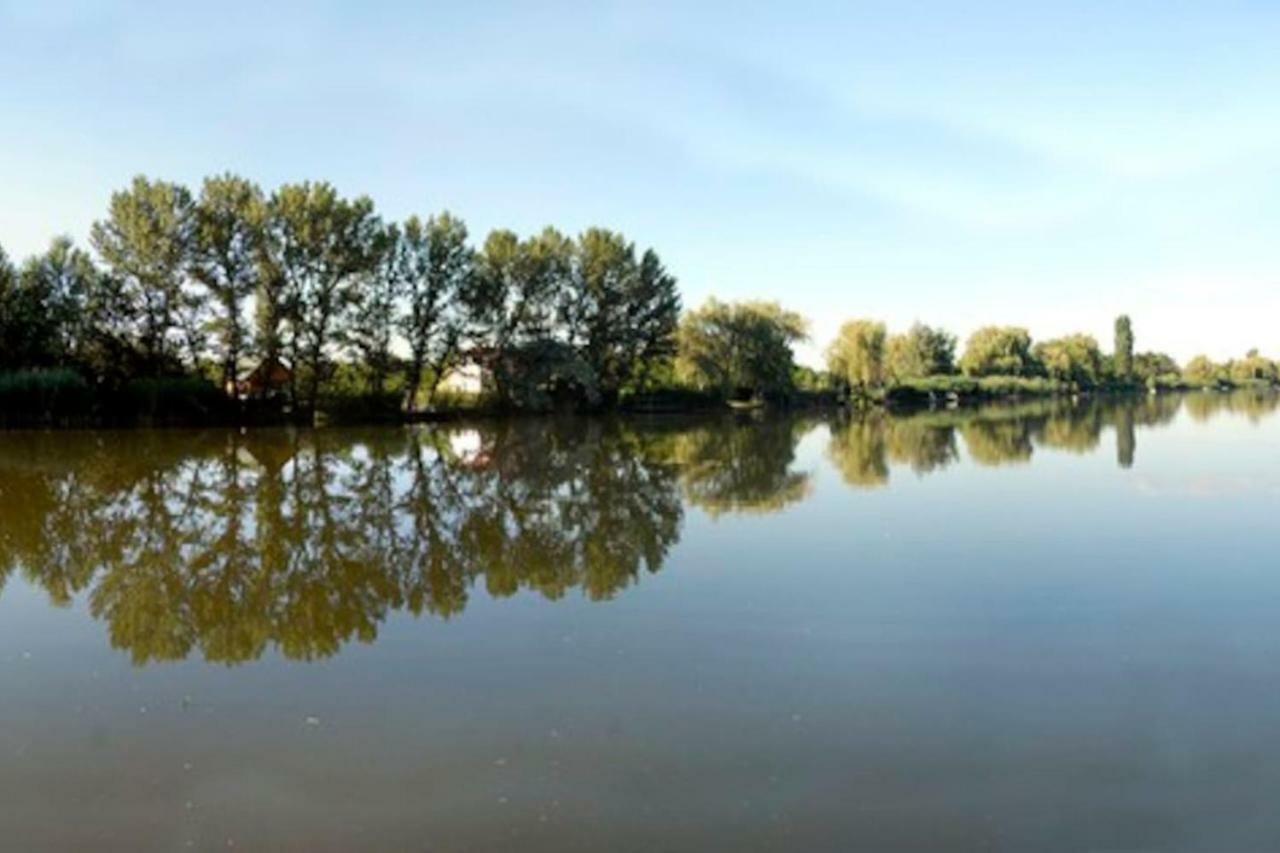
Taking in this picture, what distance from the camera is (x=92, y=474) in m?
20.3

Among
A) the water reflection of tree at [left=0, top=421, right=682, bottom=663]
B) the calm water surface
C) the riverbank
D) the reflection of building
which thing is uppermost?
the reflection of building

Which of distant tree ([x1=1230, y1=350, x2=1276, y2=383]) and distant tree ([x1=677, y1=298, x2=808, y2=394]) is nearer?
distant tree ([x1=677, y1=298, x2=808, y2=394])

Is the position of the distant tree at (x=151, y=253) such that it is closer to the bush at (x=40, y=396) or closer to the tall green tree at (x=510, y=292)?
the bush at (x=40, y=396)

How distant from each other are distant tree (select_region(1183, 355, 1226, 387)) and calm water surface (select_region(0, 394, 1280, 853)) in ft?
500

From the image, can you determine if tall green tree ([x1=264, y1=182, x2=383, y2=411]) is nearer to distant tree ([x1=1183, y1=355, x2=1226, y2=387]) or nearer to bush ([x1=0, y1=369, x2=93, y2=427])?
bush ([x1=0, y1=369, x2=93, y2=427])

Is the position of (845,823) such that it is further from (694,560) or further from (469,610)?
(694,560)

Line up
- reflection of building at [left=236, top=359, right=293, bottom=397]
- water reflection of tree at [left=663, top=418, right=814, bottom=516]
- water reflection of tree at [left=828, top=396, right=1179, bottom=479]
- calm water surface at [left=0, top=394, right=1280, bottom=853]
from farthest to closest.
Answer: reflection of building at [left=236, top=359, right=293, bottom=397] → water reflection of tree at [left=828, top=396, right=1179, bottom=479] → water reflection of tree at [left=663, top=418, right=814, bottom=516] → calm water surface at [left=0, top=394, right=1280, bottom=853]

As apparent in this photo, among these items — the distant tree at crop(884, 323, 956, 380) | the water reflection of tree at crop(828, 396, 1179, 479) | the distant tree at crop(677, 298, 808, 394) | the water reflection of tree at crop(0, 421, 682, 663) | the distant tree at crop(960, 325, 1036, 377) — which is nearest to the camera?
the water reflection of tree at crop(0, 421, 682, 663)

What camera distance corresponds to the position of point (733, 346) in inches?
2477

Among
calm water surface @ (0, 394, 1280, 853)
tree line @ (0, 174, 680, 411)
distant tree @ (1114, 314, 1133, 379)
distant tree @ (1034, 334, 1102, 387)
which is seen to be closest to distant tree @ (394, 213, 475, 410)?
tree line @ (0, 174, 680, 411)

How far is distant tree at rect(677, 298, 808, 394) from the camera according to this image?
6188cm

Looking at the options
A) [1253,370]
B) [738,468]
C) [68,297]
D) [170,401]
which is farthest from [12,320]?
[1253,370]

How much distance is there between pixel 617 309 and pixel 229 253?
23.6 meters

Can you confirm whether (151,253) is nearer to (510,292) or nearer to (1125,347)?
(510,292)
